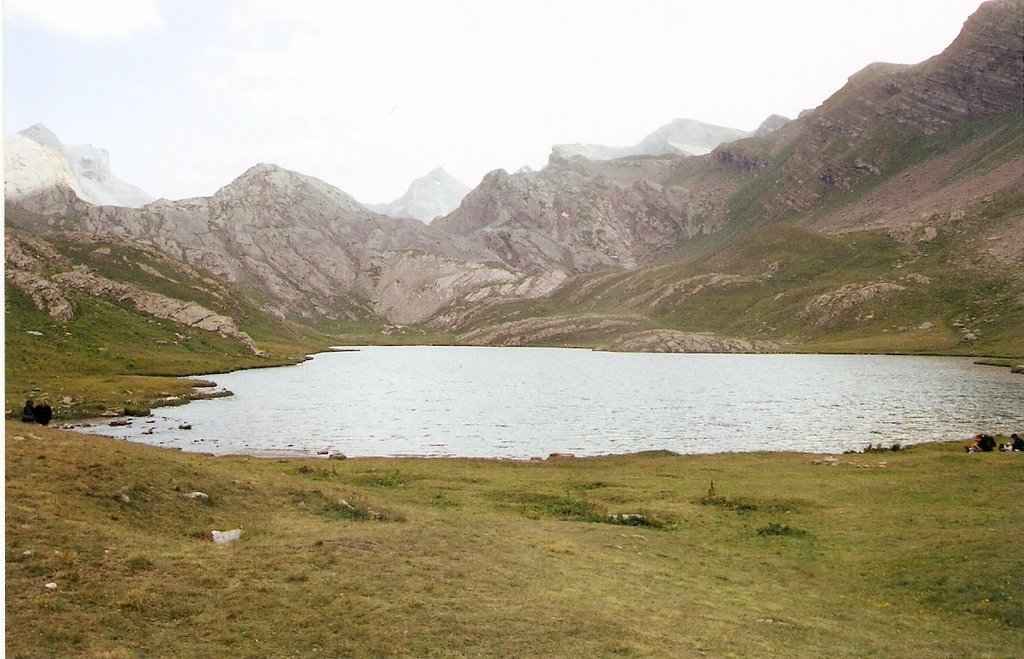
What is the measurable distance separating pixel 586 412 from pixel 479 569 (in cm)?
8381

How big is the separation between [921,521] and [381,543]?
3032 cm

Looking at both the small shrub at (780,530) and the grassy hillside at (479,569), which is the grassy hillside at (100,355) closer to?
the grassy hillside at (479,569)

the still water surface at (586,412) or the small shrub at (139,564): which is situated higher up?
the small shrub at (139,564)

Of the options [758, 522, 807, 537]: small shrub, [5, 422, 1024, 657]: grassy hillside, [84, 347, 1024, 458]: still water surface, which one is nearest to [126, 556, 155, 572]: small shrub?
[5, 422, 1024, 657]: grassy hillside

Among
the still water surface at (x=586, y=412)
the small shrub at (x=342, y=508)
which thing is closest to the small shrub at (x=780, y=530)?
the small shrub at (x=342, y=508)

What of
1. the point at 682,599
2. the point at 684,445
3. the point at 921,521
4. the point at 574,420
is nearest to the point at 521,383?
the point at 574,420

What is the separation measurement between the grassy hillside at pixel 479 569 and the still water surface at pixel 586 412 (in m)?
36.0

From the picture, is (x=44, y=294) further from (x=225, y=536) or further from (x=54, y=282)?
(x=225, y=536)

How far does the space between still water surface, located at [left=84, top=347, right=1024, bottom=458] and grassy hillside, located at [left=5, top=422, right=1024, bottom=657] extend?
118 feet

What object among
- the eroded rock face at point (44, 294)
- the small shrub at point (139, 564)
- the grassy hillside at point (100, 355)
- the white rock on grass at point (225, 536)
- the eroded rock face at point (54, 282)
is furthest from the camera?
the eroded rock face at point (54, 282)

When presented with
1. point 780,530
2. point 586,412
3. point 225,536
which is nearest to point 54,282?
point 586,412

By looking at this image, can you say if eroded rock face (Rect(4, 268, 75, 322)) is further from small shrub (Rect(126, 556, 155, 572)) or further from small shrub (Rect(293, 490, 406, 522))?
small shrub (Rect(126, 556, 155, 572))

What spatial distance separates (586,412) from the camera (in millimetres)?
109188

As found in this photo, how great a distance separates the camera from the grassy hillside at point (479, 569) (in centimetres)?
1978
